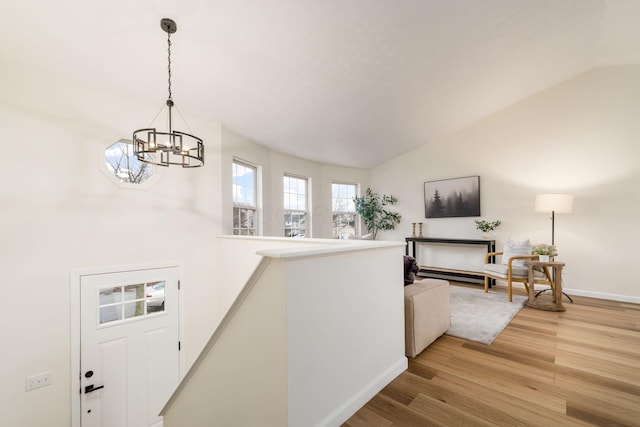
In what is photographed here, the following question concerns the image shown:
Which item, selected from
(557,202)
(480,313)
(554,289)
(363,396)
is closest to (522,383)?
(363,396)

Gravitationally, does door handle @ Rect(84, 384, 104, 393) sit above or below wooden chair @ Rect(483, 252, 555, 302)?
below

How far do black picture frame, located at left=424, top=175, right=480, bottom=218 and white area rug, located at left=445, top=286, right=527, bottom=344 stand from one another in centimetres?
159

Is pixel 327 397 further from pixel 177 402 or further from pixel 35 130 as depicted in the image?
pixel 35 130

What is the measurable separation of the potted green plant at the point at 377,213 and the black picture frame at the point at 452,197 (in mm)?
Answer: 803

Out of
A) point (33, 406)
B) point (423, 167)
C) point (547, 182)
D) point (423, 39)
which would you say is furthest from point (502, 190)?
A: point (33, 406)

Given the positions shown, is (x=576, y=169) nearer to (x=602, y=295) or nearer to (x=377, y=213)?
(x=602, y=295)

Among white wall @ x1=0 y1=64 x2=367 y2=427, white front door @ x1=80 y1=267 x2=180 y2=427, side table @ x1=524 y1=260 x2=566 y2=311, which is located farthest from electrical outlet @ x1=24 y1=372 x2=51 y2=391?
side table @ x1=524 y1=260 x2=566 y2=311

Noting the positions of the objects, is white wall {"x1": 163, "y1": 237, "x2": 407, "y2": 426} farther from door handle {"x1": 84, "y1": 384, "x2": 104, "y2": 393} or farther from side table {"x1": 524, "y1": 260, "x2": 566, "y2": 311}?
side table {"x1": 524, "y1": 260, "x2": 566, "y2": 311}

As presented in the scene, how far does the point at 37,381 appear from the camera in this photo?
2371mm

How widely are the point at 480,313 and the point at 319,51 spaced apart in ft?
11.7

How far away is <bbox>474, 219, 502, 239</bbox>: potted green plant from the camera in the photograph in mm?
4867

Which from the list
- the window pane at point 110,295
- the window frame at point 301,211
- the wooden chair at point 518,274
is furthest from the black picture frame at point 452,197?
the window pane at point 110,295

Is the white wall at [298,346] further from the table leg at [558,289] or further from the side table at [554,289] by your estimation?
the table leg at [558,289]

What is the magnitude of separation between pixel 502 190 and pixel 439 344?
3576 mm
